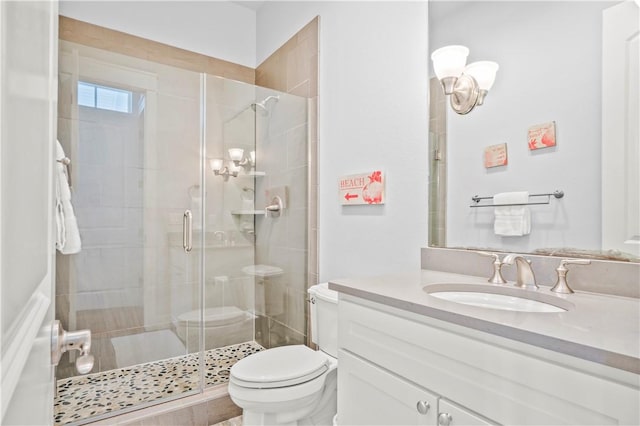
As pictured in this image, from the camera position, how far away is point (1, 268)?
214 mm

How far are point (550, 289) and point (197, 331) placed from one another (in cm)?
195

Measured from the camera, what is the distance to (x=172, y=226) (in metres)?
2.23

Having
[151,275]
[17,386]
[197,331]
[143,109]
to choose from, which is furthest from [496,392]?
[143,109]

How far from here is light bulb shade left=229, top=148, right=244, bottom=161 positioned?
7.63 feet

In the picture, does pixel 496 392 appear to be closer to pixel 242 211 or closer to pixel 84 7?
pixel 242 211

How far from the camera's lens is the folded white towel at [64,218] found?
1.75 metres

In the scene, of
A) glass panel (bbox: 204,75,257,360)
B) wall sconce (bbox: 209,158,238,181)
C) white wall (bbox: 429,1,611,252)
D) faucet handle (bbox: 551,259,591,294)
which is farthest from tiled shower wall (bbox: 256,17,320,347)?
faucet handle (bbox: 551,259,591,294)

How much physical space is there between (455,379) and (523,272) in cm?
48

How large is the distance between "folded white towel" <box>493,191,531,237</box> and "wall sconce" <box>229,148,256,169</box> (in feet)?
5.23

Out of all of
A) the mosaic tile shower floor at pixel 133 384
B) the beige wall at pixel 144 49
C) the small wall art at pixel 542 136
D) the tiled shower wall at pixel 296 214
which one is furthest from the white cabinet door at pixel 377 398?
the beige wall at pixel 144 49

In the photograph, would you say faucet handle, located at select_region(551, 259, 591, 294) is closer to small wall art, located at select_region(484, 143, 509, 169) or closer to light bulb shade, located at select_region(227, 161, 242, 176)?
small wall art, located at select_region(484, 143, 509, 169)

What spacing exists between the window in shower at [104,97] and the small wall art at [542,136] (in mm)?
2106

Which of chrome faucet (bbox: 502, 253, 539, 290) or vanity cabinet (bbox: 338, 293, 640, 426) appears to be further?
chrome faucet (bbox: 502, 253, 539, 290)

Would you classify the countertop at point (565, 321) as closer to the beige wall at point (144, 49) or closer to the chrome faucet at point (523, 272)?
the chrome faucet at point (523, 272)
